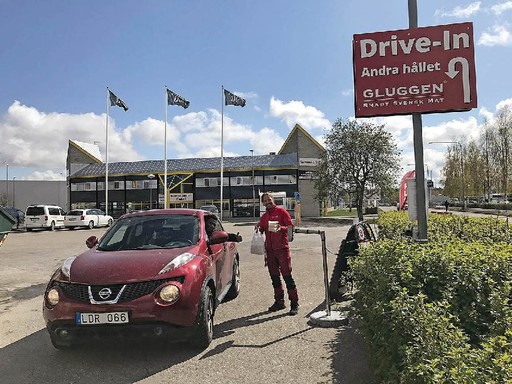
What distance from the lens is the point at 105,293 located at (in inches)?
177

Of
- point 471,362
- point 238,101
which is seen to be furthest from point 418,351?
point 238,101

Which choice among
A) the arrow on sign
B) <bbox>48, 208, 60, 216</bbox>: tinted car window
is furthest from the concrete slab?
<bbox>48, 208, 60, 216</bbox>: tinted car window

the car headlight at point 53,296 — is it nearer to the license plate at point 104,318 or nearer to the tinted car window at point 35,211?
the license plate at point 104,318

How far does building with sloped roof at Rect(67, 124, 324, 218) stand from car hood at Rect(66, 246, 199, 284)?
154ft

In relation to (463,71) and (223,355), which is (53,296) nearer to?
(223,355)

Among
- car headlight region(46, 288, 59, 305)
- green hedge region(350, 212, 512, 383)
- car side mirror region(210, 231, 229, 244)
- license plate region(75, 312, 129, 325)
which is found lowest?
license plate region(75, 312, 129, 325)

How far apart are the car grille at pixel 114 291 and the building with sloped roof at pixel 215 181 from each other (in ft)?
155

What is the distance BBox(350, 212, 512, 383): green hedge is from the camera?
2067 millimetres

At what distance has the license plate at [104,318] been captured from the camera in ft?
14.4

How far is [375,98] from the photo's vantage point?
291 inches

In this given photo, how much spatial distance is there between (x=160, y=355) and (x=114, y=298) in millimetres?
896

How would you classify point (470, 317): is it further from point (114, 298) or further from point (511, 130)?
point (511, 130)

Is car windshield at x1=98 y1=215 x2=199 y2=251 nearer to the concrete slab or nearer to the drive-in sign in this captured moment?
the concrete slab

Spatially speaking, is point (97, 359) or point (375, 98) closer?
point (97, 359)
